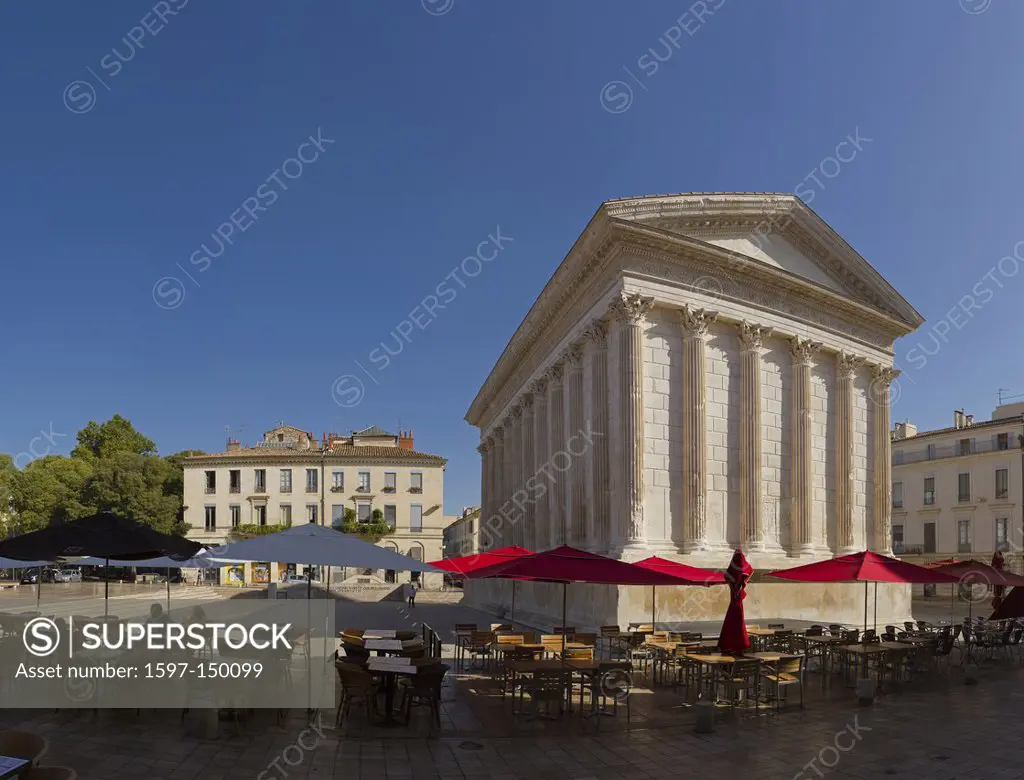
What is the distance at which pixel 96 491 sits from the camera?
66625 mm

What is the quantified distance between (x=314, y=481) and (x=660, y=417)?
48.2 m

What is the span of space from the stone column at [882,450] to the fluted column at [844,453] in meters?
2.24

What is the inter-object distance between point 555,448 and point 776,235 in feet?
39.1

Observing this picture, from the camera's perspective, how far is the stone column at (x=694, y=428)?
24.5 metres

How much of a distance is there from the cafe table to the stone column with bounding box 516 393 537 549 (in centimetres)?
3004

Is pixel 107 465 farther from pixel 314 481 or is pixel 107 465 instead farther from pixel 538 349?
pixel 538 349

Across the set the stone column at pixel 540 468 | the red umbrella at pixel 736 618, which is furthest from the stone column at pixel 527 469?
the red umbrella at pixel 736 618

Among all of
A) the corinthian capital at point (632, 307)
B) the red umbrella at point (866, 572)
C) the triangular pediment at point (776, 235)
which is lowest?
the red umbrella at point (866, 572)

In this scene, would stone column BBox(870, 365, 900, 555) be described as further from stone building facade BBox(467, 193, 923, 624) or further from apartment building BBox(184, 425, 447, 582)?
apartment building BBox(184, 425, 447, 582)

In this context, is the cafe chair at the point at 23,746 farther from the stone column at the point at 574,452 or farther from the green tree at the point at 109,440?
the green tree at the point at 109,440

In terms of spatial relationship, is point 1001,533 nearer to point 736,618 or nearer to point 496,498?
point 496,498

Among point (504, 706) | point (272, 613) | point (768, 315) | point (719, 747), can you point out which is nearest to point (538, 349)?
point (768, 315)

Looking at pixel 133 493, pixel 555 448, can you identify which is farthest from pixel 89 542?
pixel 133 493

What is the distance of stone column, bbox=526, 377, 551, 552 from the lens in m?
33.2
